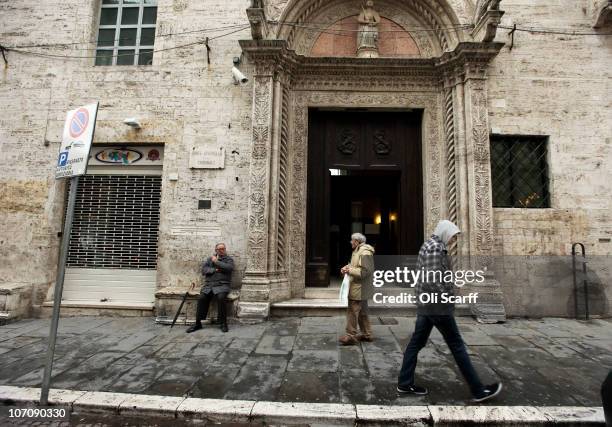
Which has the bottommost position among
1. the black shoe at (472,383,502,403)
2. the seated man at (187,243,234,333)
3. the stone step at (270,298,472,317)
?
the black shoe at (472,383,502,403)

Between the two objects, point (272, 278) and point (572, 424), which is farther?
point (272, 278)

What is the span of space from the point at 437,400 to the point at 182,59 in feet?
27.4

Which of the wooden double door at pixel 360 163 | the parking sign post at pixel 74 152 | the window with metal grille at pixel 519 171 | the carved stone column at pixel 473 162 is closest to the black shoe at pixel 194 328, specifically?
the parking sign post at pixel 74 152

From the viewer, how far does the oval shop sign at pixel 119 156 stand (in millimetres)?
7836

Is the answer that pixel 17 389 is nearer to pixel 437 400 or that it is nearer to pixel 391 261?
pixel 437 400

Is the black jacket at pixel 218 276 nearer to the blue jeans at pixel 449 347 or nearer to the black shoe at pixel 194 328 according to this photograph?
the black shoe at pixel 194 328

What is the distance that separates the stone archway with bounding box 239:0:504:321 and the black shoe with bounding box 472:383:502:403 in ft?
10.9

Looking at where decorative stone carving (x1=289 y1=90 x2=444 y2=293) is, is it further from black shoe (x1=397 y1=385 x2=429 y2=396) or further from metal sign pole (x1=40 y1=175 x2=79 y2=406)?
metal sign pole (x1=40 y1=175 x2=79 y2=406)

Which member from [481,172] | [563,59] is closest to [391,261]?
[481,172]

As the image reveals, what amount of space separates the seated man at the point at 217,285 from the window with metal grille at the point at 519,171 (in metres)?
6.11

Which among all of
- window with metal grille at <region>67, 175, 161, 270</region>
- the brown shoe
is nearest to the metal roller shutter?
window with metal grille at <region>67, 175, 161, 270</region>

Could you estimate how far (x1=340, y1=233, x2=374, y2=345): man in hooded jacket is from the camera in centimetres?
514

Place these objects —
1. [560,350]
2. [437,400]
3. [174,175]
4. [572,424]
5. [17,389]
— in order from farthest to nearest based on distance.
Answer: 1. [174,175]
2. [560,350]
3. [17,389]
4. [437,400]
5. [572,424]

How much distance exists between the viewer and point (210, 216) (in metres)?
7.38
